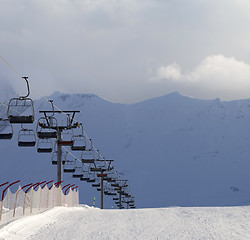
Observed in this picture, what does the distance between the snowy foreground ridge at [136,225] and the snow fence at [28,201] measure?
880 millimetres

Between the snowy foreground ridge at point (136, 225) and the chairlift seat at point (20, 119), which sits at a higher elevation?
the chairlift seat at point (20, 119)

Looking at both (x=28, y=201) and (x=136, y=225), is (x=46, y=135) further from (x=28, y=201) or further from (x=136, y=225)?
(x=136, y=225)

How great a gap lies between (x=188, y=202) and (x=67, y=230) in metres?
163

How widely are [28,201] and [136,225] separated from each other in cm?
542

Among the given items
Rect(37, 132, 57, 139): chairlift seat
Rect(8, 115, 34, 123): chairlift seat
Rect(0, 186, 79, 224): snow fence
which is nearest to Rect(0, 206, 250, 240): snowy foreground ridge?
Rect(0, 186, 79, 224): snow fence

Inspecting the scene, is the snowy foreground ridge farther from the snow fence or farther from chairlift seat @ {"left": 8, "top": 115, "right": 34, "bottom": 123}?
chairlift seat @ {"left": 8, "top": 115, "right": 34, "bottom": 123}

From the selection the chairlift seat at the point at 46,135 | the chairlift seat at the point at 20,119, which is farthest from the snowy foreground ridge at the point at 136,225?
the chairlift seat at the point at 46,135

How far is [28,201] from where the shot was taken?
696 inches

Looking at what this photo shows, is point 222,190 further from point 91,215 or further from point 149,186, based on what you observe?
point 91,215

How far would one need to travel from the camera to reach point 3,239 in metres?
11.7

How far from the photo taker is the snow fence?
1614cm

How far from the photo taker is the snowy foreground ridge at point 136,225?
12.3 meters

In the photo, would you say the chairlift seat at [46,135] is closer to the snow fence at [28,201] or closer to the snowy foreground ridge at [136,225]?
the snow fence at [28,201]

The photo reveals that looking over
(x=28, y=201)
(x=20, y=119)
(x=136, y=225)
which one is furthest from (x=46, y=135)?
(x=136, y=225)
